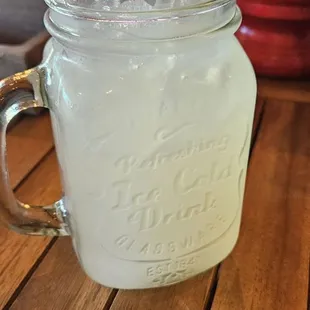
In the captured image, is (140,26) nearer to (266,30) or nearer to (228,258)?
(228,258)

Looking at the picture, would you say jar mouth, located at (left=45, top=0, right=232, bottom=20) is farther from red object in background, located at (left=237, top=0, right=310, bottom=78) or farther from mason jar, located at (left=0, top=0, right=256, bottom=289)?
red object in background, located at (left=237, top=0, right=310, bottom=78)

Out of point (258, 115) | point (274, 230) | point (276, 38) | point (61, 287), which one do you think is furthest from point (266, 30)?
point (61, 287)

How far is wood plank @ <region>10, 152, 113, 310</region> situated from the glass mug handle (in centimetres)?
2

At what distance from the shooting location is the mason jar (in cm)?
34

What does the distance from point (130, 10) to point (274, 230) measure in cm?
22

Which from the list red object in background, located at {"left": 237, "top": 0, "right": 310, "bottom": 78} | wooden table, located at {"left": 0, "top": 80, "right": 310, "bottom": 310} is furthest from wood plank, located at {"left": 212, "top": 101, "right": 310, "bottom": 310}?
red object in background, located at {"left": 237, "top": 0, "right": 310, "bottom": 78}

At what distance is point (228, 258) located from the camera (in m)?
0.44

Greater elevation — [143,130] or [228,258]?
[143,130]

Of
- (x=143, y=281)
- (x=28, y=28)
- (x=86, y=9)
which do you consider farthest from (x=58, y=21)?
(x=28, y=28)

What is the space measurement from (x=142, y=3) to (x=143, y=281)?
187 mm

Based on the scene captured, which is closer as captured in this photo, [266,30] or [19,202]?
[19,202]

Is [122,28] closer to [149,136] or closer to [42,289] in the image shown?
[149,136]

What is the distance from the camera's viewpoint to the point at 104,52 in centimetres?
34

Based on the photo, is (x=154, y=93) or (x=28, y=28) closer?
(x=154, y=93)
